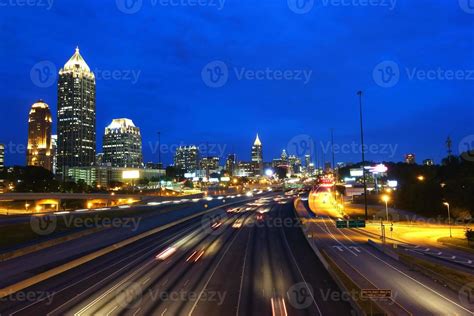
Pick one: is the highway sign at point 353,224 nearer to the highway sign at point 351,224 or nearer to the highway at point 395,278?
the highway sign at point 351,224

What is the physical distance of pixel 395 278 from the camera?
95.6ft

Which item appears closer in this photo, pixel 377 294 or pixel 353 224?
pixel 377 294

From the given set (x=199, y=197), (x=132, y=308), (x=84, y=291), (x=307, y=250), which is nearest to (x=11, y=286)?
(x=84, y=291)

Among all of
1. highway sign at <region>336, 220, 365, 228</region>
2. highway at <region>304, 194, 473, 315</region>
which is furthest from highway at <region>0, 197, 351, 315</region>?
highway sign at <region>336, 220, 365, 228</region>

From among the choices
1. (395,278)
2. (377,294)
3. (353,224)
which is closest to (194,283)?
(377,294)

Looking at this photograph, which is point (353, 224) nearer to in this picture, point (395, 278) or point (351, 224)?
point (351, 224)

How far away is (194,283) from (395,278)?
15659mm

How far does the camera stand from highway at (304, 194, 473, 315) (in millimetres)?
22484

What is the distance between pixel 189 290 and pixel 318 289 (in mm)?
9184

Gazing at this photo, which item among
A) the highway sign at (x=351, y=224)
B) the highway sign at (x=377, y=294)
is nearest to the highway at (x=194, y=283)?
the highway sign at (x=351, y=224)

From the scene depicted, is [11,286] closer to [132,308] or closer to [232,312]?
[132,308]

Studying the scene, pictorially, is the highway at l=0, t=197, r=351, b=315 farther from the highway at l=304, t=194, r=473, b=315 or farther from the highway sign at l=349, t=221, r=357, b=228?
the highway sign at l=349, t=221, r=357, b=228

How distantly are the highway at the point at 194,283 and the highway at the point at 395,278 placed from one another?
10.0 feet

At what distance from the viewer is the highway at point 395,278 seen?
73.8 ft
